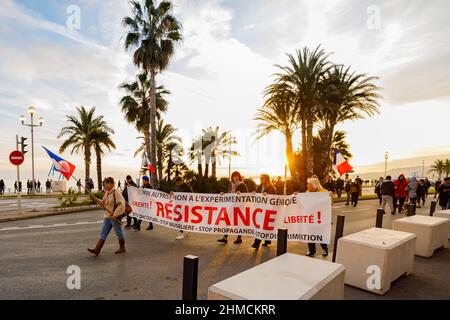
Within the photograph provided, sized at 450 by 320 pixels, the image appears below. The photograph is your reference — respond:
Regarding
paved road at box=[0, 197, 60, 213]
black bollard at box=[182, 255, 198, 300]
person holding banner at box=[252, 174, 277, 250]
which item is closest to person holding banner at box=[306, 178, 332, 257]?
person holding banner at box=[252, 174, 277, 250]

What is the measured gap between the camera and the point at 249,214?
7059mm

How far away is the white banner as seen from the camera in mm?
6352

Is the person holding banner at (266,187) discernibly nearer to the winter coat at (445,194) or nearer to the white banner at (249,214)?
the white banner at (249,214)

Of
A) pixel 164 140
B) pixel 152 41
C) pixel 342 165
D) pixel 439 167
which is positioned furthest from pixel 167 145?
pixel 439 167

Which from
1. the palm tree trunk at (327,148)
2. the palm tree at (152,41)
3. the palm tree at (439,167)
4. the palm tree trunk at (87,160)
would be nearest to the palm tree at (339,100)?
the palm tree trunk at (327,148)

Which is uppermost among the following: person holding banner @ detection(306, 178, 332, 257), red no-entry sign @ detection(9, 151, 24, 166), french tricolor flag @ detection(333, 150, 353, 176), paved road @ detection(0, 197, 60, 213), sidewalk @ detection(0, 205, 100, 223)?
red no-entry sign @ detection(9, 151, 24, 166)

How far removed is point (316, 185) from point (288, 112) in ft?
71.3

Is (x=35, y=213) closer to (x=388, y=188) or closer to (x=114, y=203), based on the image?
(x=114, y=203)

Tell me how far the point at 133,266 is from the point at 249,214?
3017 millimetres

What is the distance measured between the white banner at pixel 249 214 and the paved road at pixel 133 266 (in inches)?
20.7

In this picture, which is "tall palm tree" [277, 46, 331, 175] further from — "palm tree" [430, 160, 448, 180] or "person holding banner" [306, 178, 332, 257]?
"palm tree" [430, 160, 448, 180]

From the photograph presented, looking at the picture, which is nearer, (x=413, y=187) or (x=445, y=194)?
(x=445, y=194)

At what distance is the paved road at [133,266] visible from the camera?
440 cm

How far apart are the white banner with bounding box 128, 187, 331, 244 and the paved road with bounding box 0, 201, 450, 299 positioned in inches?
20.7
